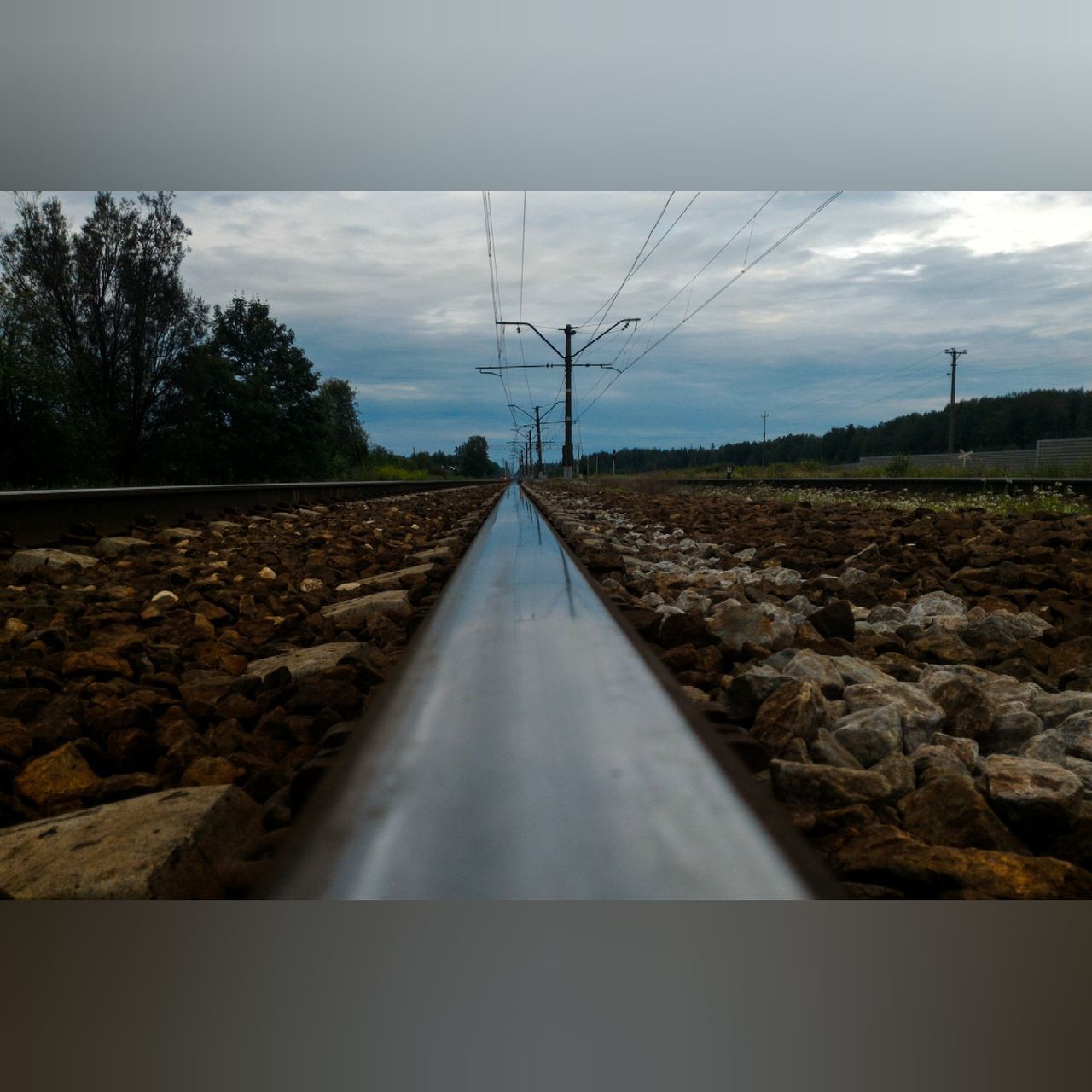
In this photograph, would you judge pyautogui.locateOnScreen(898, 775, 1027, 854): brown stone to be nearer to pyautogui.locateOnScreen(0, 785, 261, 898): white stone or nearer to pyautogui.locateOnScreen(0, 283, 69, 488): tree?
pyautogui.locateOnScreen(0, 785, 261, 898): white stone

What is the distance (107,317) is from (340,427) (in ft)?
8.59

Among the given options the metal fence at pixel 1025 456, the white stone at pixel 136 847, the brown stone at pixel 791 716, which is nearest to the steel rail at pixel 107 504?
the white stone at pixel 136 847

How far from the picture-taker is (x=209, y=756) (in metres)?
1.40

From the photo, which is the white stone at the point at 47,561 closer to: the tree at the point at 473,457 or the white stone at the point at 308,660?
the white stone at the point at 308,660

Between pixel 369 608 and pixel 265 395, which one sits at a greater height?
pixel 265 395

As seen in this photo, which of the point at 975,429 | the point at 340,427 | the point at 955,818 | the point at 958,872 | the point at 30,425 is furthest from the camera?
the point at 975,429

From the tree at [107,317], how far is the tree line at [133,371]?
12 millimetres

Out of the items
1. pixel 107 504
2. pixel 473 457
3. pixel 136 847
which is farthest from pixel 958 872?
pixel 473 457

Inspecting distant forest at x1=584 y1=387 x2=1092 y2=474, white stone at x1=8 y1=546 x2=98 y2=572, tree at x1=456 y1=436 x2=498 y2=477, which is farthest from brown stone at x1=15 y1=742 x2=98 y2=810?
tree at x1=456 y1=436 x2=498 y2=477

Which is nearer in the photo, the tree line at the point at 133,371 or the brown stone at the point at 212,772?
the brown stone at the point at 212,772

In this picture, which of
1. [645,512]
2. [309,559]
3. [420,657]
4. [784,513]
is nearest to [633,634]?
[420,657]

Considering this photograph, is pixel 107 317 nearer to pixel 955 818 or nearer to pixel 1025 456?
pixel 955 818

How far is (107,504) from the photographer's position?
5625 millimetres

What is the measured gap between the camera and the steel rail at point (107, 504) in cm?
466
